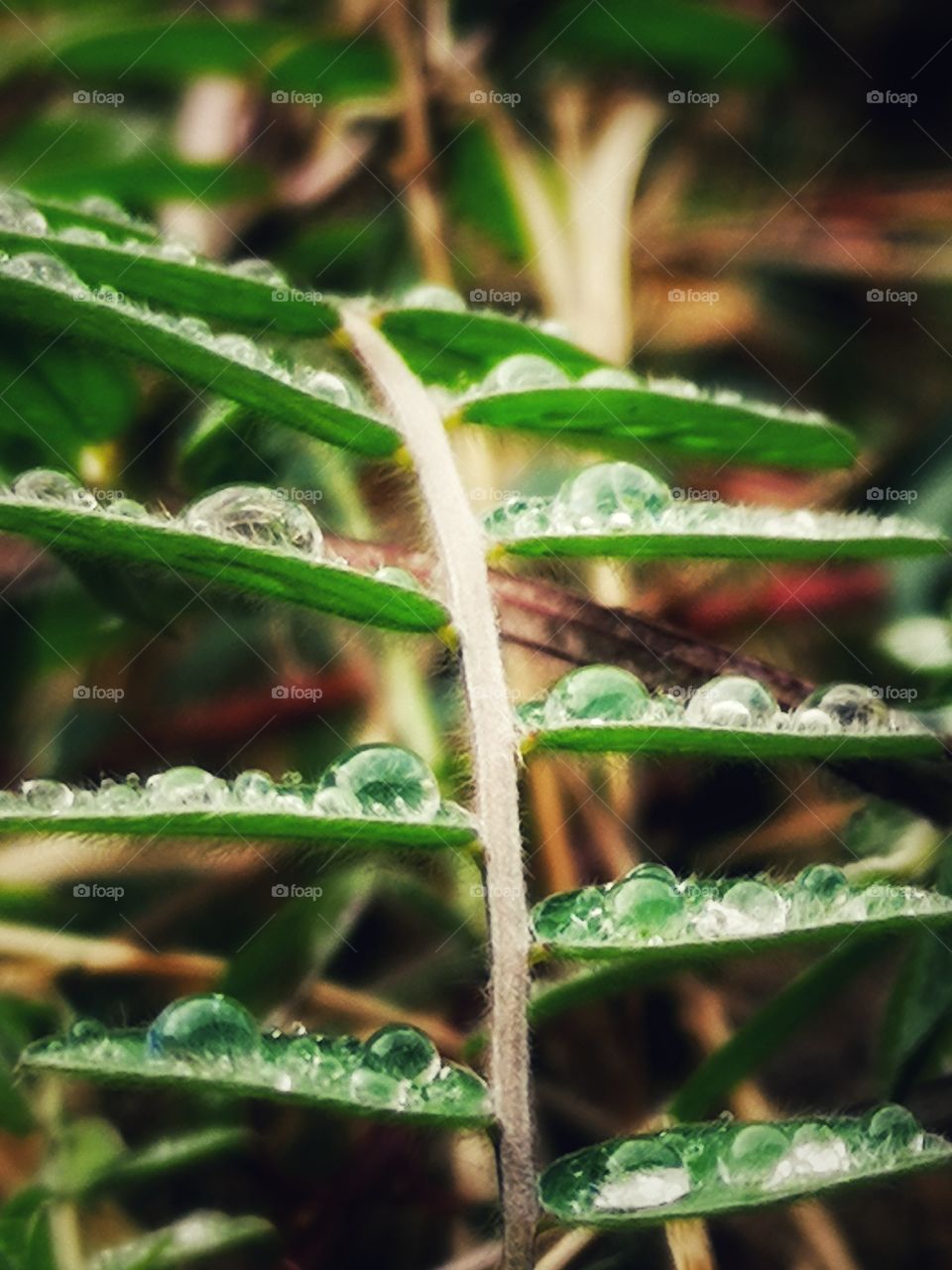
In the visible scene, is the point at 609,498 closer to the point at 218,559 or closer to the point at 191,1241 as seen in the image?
the point at 218,559

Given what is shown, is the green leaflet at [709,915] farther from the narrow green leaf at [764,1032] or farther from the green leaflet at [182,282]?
the green leaflet at [182,282]

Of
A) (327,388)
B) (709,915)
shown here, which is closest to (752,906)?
(709,915)

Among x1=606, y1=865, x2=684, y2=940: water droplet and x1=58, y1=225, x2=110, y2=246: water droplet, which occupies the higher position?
x1=58, y1=225, x2=110, y2=246: water droplet

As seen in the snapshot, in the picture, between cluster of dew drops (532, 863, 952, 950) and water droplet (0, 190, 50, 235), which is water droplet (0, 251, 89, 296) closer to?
water droplet (0, 190, 50, 235)

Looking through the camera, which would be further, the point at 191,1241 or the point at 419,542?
the point at 191,1241

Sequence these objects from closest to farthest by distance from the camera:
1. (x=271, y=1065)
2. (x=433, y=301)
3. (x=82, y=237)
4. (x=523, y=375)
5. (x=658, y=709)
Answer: (x=271, y=1065) < (x=658, y=709) < (x=82, y=237) < (x=523, y=375) < (x=433, y=301)

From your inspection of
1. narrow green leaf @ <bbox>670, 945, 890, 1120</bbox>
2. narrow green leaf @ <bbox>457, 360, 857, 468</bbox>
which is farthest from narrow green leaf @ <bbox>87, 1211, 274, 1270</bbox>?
narrow green leaf @ <bbox>457, 360, 857, 468</bbox>

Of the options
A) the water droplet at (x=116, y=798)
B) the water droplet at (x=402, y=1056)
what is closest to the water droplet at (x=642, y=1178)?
the water droplet at (x=402, y=1056)
